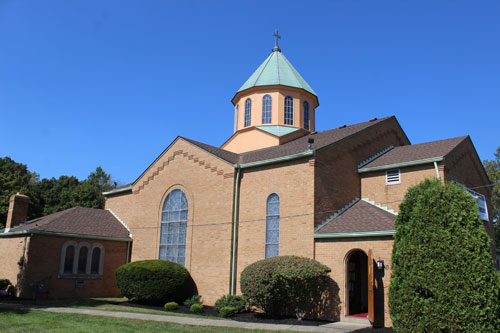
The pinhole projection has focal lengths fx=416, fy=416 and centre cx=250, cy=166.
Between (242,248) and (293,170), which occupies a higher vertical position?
(293,170)

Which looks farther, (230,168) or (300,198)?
(230,168)

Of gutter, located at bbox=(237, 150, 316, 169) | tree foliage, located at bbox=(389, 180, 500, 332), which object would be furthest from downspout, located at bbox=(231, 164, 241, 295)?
tree foliage, located at bbox=(389, 180, 500, 332)

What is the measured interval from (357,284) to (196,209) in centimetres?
873

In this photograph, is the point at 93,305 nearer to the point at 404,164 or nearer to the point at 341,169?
the point at 341,169

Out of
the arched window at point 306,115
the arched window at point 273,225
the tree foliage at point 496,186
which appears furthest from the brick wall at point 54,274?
the tree foliage at point 496,186

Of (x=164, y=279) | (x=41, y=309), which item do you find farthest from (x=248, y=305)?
(x=41, y=309)

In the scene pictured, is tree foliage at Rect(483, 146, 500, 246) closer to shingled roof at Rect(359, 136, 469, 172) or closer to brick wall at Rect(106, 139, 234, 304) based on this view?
shingled roof at Rect(359, 136, 469, 172)

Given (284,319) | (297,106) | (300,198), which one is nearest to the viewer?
(284,319)

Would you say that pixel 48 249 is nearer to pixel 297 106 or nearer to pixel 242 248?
pixel 242 248

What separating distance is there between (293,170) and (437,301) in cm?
879

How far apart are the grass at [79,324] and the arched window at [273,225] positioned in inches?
207

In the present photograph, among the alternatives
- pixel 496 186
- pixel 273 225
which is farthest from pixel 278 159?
pixel 496 186

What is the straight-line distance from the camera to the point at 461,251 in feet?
34.5

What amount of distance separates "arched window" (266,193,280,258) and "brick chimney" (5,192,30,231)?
15865mm
